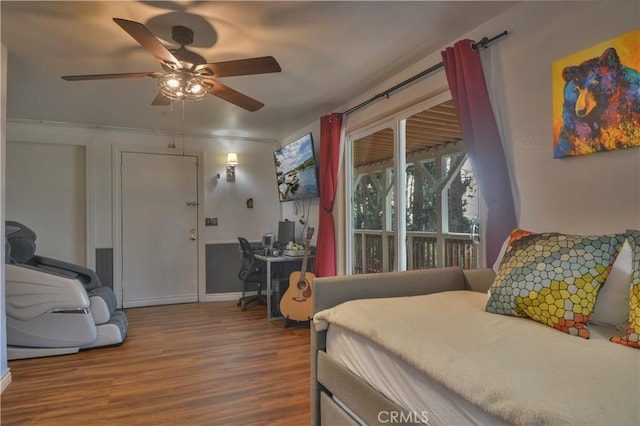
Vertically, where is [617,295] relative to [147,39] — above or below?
below

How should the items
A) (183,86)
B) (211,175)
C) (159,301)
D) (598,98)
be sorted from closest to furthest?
(598,98)
(183,86)
(159,301)
(211,175)

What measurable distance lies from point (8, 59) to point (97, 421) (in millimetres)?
2505

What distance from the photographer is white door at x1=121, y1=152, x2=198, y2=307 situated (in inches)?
180

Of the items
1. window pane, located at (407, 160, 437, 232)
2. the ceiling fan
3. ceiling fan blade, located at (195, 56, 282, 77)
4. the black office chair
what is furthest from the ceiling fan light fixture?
the black office chair

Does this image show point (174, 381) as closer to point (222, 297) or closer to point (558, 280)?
point (558, 280)

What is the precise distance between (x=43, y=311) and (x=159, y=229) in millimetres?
1918

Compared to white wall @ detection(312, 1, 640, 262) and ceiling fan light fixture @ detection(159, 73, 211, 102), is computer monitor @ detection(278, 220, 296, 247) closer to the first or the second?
ceiling fan light fixture @ detection(159, 73, 211, 102)

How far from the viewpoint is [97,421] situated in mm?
1973

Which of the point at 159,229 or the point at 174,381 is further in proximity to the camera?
the point at 159,229

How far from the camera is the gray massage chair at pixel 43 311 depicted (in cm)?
284

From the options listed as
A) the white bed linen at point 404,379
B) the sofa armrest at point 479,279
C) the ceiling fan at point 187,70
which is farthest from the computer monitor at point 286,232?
the white bed linen at point 404,379

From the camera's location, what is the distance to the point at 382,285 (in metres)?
1.86

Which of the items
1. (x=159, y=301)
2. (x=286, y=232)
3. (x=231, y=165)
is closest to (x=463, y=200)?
(x=286, y=232)

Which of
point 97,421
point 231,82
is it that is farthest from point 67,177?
point 97,421
